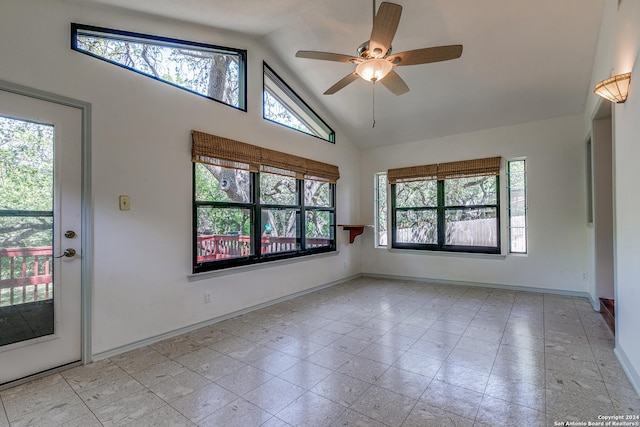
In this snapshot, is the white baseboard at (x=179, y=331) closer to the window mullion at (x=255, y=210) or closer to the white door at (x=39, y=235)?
the white door at (x=39, y=235)

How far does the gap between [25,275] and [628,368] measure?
A: 4576mm

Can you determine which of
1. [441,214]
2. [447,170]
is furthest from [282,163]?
[441,214]

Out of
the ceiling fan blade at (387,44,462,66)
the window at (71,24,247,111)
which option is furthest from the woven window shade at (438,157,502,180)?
the window at (71,24,247,111)

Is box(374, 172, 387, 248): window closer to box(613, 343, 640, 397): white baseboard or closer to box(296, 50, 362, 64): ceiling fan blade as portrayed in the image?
box(296, 50, 362, 64): ceiling fan blade

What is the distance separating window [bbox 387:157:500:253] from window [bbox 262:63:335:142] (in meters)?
1.78

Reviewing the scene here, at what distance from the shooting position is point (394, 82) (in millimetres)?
2902

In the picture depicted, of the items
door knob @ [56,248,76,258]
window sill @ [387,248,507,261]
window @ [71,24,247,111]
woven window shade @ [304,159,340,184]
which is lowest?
window sill @ [387,248,507,261]

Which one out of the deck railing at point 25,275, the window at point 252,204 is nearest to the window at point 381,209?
the window at point 252,204

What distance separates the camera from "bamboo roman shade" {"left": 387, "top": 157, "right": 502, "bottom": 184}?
4866 millimetres

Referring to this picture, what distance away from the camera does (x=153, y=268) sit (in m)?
2.95

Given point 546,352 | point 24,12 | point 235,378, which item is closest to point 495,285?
point 546,352

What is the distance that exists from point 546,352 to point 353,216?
384 cm

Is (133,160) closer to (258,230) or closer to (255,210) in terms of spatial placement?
(255,210)

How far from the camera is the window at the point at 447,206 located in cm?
497
